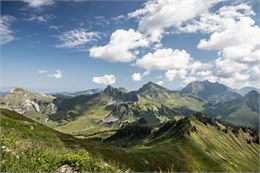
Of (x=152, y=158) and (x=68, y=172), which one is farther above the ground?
(x=68, y=172)

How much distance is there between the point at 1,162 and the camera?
40.9 ft

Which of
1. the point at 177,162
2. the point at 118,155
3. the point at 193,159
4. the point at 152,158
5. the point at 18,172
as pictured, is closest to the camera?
the point at 18,172

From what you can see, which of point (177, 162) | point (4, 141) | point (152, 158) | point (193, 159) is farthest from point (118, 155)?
point (4, 141)

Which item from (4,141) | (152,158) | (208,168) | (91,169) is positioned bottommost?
(208,168)

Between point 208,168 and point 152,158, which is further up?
point 152,158

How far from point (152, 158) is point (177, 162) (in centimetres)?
2399

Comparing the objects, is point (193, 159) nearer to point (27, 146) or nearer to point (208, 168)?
point (208, 168)

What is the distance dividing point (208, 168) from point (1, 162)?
19125 centimetres

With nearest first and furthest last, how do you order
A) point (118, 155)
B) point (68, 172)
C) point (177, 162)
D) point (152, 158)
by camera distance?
point (68, 172), point (118, 155), point (152, 158), point (177, 162)

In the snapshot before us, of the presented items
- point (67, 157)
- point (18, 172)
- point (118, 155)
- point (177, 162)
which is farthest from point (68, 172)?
point (177, 162)

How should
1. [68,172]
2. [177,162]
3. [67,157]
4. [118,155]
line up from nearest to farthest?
[68,172] < [67,157] < [118,155] < [177,162]

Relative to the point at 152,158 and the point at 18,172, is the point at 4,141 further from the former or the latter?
the point at 152,158

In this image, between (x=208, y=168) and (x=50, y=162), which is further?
(x=208, y=168)

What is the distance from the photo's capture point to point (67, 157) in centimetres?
1476
